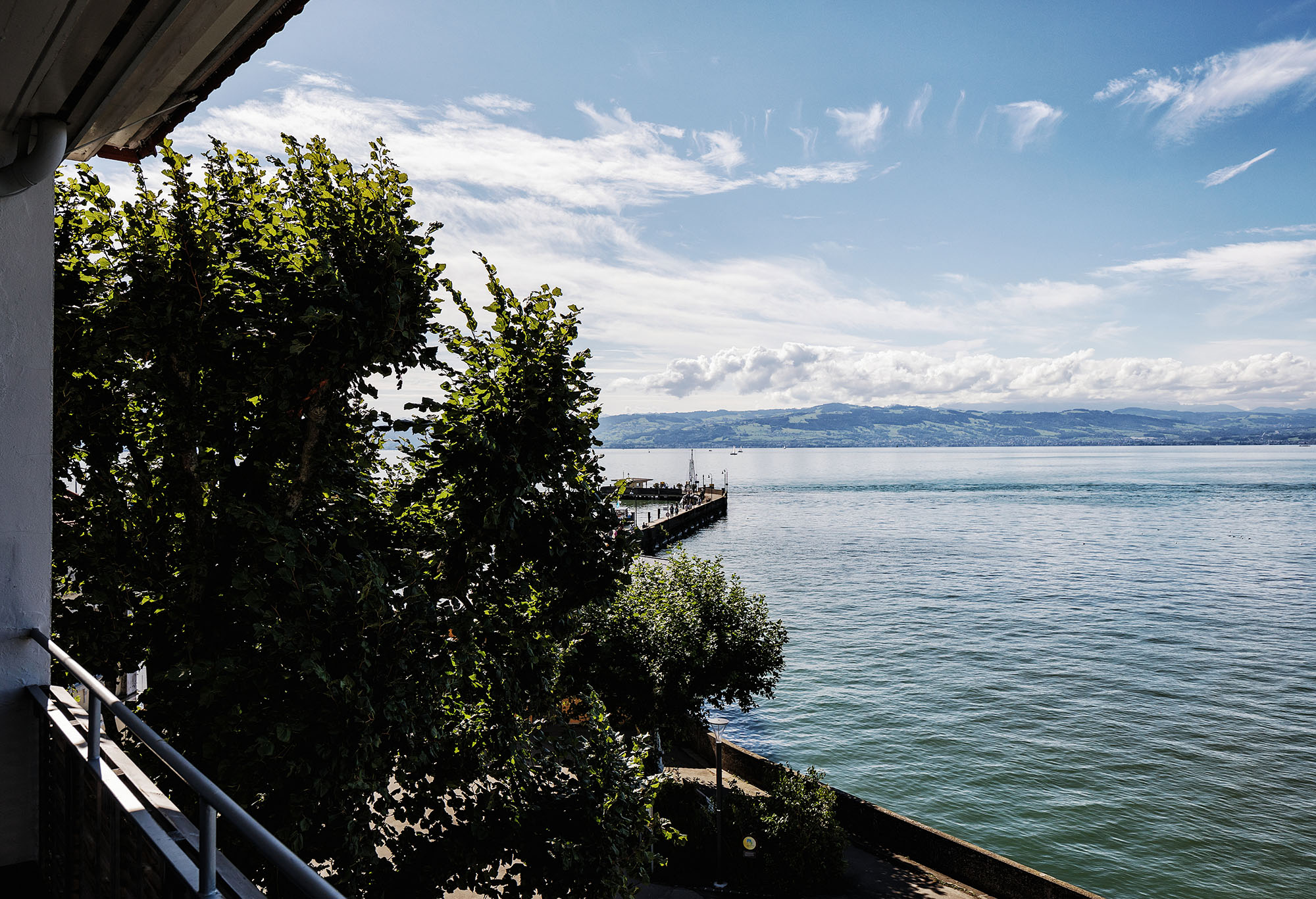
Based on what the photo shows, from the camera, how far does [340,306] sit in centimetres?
549

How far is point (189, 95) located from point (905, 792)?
2233cm

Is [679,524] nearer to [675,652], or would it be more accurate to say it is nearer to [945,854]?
[675,652]

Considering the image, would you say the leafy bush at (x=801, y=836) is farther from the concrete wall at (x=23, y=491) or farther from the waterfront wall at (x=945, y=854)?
the concrete wall at (x=23, y=491)

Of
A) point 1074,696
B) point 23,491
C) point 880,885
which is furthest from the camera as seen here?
point 1074,696

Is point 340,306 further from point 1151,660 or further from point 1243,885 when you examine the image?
point 1151,660

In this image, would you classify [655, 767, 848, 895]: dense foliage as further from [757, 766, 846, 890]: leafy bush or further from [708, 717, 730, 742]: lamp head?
[708, 717, 730, 742]: lamp head

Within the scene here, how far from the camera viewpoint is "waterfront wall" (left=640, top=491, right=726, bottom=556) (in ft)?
194

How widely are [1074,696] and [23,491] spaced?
104ft

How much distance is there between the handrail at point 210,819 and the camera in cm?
165

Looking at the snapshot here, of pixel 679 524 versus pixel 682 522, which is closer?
pixel 679 524

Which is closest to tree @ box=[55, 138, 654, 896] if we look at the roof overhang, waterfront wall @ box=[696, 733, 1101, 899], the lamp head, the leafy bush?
the roof overhang

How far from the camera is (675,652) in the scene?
616 inches

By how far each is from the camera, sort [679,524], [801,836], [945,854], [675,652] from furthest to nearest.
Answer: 1. [679,524]
2. [675,652]
3. [945,854]
4. [801,836]

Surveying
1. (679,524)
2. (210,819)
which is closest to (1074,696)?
(210,819)
